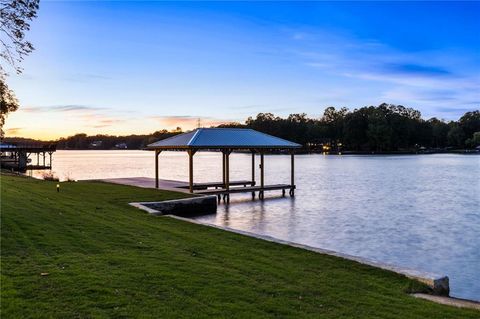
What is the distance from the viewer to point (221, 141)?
86.1 feet

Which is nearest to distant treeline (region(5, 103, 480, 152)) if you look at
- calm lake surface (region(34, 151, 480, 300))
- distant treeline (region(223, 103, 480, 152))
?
Answer: distant treeline (region(223, 103, 480, 152))

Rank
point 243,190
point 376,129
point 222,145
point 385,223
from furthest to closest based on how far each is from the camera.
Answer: point 376,129 < point 243,190 < point 222,145 < point 385,223

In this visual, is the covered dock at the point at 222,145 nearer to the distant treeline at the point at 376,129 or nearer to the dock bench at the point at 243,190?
the dock bench at the point at 243,190

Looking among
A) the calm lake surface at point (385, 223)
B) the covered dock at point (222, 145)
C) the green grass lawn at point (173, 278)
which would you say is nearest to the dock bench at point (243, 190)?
the covered dock at point (222, 145)

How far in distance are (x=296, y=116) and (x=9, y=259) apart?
519 feet

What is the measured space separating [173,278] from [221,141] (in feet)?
66.0

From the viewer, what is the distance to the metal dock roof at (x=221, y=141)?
25297 mm

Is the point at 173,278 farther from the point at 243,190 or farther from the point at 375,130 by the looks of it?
the point at 375,130

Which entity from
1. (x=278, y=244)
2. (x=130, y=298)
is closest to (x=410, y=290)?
(x=278, y=244)

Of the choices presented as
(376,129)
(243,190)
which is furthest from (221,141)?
(376,129)

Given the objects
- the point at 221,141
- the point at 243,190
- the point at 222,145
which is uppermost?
the point at 221,141

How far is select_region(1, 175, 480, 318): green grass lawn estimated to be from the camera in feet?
16.9

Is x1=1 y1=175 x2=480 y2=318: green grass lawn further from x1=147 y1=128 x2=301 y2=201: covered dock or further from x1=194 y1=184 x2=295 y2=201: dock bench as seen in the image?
x1=147 y1=128 x2=301 y2=201: covered dock

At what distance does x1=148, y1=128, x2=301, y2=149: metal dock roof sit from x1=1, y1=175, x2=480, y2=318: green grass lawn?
15.2 metres
